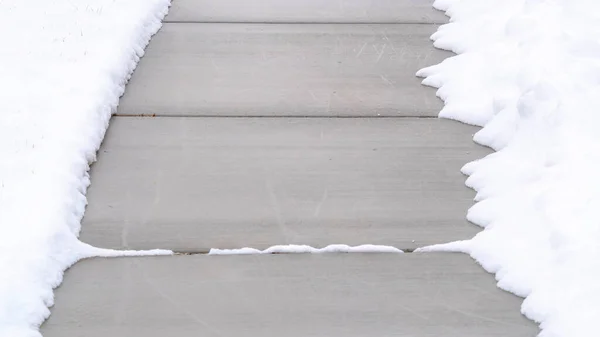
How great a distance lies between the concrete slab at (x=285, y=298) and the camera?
9.24ft

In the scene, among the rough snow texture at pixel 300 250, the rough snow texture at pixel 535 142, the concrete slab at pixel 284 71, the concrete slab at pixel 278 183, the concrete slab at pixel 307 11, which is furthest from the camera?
the concrete slab at pixel 307 11

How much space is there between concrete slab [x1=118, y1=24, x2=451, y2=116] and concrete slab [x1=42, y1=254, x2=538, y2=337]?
1466 millimetres

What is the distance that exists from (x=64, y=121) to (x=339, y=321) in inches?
82.0

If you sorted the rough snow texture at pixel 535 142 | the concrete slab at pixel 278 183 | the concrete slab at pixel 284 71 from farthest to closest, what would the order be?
the concrete slab at pixel 284 71 < the concrete slab at pixel 278 183 < the rough snow texture at pixel 535 142

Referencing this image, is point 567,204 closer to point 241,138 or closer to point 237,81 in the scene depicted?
point 241,138

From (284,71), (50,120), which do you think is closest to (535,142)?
(284,71)

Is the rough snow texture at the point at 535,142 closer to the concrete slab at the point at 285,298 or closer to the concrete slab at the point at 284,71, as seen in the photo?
the concrete slab at the point at 285,298

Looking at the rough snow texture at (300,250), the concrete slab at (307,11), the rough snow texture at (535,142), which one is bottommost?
the concrete slab at (307,11)

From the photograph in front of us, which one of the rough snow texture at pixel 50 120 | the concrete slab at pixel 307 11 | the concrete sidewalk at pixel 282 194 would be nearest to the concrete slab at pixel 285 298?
the concrete sidewalk at pixel 282 194

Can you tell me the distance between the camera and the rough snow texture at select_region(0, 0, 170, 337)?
3000mm

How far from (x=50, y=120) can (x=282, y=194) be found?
55.9 inches

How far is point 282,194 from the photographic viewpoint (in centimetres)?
366

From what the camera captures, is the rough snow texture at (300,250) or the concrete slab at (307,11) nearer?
the rough snow texture at (300,250)

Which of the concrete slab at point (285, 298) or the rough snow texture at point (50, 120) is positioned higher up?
the concrete slab at point (285, 298)
